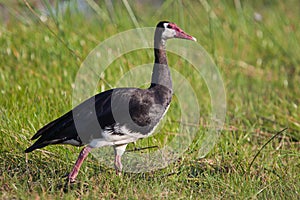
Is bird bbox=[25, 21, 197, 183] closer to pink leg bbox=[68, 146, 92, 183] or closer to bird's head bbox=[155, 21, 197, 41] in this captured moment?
pink leg bbox=[68, 146, 92, 183]

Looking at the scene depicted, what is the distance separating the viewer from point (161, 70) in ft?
17.1

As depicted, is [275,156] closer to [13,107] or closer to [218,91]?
[218,91]

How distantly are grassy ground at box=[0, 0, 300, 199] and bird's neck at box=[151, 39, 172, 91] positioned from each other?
0.72m

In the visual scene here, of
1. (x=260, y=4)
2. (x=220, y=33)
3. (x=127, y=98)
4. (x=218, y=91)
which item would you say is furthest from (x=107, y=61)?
(x=260, y=4)

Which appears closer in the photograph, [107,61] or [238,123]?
[238,123]

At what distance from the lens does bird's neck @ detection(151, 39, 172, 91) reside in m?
5.14

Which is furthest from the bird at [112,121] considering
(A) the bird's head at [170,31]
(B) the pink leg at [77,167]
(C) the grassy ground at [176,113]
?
(A) the bird's head at [170,31]

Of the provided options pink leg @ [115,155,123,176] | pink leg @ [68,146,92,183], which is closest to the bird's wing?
pink leg @ [68,146,92,183]

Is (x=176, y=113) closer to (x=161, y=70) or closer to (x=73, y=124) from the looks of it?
(x=161, y=70)

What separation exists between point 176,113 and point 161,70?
154cm

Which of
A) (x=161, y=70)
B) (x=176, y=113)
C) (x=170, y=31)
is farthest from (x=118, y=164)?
(x=176, y=113)

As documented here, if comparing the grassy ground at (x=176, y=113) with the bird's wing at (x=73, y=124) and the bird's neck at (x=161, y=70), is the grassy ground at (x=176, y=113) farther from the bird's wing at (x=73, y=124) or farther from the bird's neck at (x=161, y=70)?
the bird's neck at (x=161, y=70)

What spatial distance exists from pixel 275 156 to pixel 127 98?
1.48 m

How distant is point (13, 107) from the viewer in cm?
614
